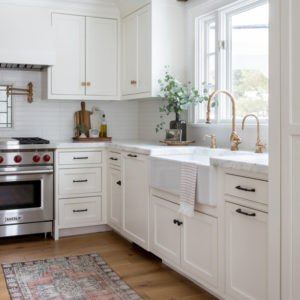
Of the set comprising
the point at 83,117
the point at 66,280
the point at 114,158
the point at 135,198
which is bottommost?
the point at 66,280

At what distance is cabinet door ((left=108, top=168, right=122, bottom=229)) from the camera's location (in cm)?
422

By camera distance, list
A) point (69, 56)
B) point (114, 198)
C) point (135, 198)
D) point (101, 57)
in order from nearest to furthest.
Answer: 1. point (135, 198)
2. point (114, 198)
3. point (69, 56)
4. point (101, 57)

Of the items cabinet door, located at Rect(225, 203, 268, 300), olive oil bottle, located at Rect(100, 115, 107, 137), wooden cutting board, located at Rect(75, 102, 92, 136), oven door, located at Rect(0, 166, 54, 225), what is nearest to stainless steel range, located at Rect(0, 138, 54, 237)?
oven door, located at Rect(0, 166, 54, 225)

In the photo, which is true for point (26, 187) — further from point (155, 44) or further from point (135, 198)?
point (155, 44)

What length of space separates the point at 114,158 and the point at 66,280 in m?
1.38

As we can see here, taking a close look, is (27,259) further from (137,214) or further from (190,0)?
(190,0)

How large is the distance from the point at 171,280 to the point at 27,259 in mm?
1243

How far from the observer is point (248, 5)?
3541mm

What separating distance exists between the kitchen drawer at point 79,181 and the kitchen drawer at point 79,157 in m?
0.07

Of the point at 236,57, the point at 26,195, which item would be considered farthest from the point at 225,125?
the point at 26,195

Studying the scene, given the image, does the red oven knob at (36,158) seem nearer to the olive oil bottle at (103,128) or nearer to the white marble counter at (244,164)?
the olive oil bottle at (103,128)

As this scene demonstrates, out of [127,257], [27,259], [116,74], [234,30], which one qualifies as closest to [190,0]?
[234,30]

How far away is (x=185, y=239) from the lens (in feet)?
10.0

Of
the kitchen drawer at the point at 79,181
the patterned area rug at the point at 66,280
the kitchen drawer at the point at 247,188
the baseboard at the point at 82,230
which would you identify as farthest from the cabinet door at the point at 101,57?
the kitchen drawer at the point at 247,188
